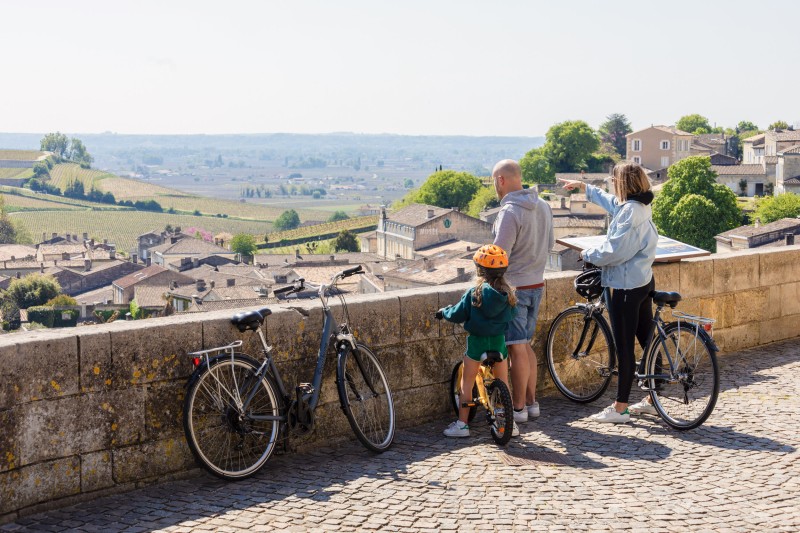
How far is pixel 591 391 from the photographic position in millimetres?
7352

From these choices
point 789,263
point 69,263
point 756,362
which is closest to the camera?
point 756,362

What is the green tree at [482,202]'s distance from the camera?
128 metres

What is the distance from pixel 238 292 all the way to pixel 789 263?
7902cm

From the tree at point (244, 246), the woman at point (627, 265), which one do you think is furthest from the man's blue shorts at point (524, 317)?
the tree at point (244, 246)

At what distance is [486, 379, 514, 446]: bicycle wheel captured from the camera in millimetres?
6059

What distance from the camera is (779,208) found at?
91.1 meters

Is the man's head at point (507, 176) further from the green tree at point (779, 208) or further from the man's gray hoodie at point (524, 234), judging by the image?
the green tree at point (779, 208)

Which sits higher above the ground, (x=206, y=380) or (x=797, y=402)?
(x=206, y=380)

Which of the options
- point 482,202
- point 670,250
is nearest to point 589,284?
point 670,250

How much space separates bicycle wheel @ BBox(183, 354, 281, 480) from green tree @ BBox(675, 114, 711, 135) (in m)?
182

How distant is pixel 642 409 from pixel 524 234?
4.48 ft

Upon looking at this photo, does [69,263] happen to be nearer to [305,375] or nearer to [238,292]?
[238,292]

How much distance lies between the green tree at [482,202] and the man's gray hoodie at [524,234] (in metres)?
119

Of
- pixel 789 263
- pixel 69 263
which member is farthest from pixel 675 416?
pixel 69 263
